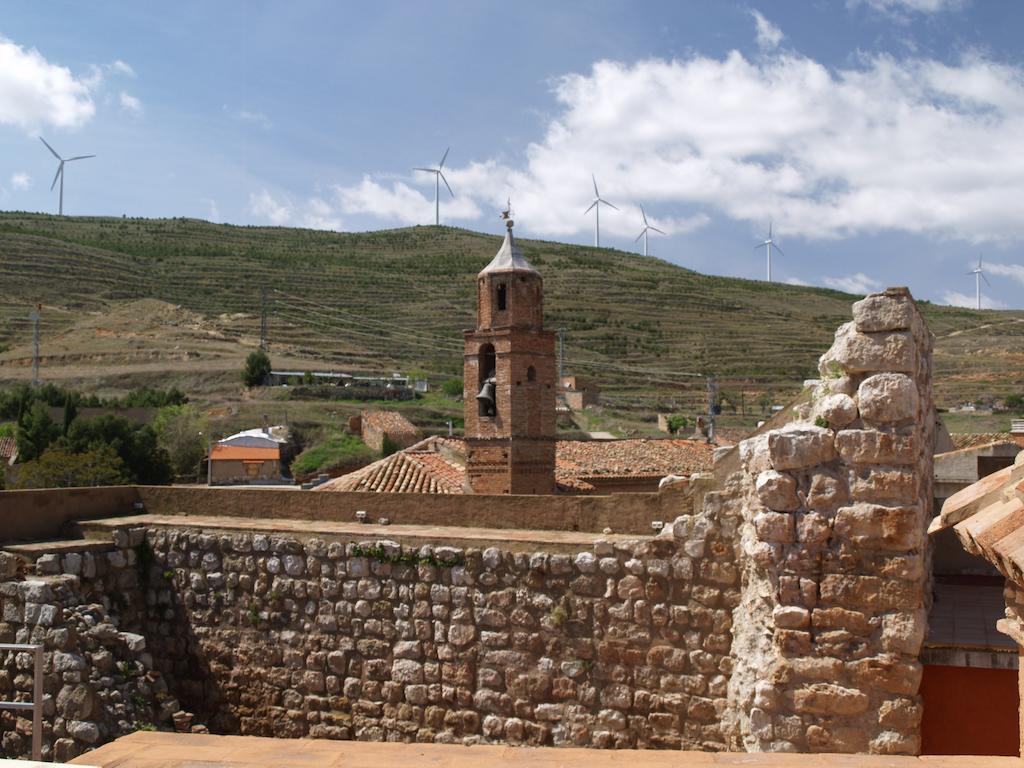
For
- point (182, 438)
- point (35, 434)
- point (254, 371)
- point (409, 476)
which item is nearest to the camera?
point (409, 476)

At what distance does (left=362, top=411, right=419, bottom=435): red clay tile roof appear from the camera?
40781 mm

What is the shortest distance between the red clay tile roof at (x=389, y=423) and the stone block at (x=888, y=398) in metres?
35.0

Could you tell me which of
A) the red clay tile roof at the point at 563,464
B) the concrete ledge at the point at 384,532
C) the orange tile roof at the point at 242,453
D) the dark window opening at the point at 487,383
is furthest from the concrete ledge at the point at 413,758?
the orange tile roof at the point at 242,453

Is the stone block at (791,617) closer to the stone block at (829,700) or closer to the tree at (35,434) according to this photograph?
the stone block at (829,700)

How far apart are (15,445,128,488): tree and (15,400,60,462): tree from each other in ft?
21.6

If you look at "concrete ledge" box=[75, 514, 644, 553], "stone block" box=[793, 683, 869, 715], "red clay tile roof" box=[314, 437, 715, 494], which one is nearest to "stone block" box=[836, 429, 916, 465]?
"stone block" box=[793, 683, 869, 715]

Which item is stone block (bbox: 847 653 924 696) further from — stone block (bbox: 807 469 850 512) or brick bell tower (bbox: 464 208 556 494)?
brick bell tower (bbox: 464 208 556 494)

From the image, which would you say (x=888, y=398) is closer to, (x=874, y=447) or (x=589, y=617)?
(x=874, y=447)

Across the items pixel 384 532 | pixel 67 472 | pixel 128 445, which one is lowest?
pixel 384 532

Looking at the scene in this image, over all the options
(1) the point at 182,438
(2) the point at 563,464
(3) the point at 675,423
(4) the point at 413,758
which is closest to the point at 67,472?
(1) the point at 182,438

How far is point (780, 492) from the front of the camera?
6215mm

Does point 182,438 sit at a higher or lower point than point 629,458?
higher

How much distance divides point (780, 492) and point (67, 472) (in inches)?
1071

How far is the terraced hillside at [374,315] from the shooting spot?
64.1 m
